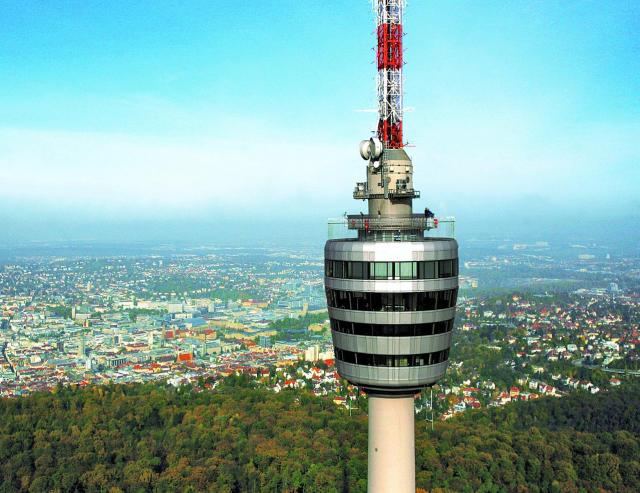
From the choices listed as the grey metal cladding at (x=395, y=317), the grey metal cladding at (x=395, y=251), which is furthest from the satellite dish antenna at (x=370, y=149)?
the grey metal cladding at (x=395, y=317)

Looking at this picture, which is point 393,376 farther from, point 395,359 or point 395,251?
point 395,251

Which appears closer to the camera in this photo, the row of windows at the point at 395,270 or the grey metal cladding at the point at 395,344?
the row of windows at the point at 395,270

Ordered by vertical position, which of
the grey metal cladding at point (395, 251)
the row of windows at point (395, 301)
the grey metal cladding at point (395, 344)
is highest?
the grey metal cladding at point (395, 251)

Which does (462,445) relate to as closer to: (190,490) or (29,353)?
(190,490)

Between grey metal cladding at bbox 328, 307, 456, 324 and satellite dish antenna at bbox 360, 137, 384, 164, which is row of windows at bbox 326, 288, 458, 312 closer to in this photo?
grey metal cladding at bbox 328, 307, 456, 324

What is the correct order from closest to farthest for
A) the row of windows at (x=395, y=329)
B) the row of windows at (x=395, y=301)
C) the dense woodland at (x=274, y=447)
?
1. the row of windows at (x=395, y=301)
2. the row of windows at (x=395, y=329)
3. the dense woodland at (x=274, y=447)

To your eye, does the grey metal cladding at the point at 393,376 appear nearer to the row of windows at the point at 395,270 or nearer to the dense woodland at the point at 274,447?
the row of windows at the point at 395,270

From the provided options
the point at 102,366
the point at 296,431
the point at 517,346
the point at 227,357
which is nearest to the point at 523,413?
the point at 296,431
